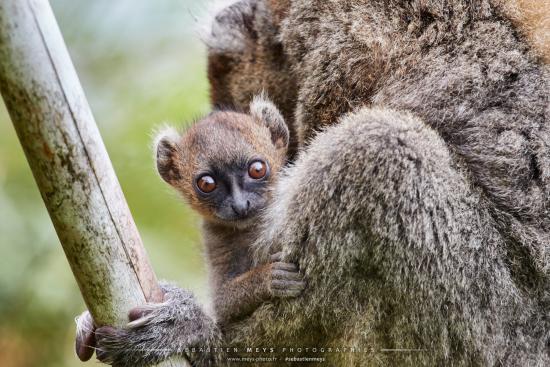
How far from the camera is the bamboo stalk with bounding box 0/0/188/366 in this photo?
4.22m

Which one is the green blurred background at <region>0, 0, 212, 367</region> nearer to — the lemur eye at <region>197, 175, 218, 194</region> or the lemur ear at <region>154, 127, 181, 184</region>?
the lemur ear at <region>154, 127, 181, 184</region>

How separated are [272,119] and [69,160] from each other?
2.77 meters

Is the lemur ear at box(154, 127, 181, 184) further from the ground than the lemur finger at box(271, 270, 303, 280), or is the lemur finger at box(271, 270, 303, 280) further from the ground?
the lemur ear at box(154, 127, 181, 184)

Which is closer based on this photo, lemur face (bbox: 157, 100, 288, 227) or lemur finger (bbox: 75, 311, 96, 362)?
lemur finger (bbox: 75, 311, 96, 362)

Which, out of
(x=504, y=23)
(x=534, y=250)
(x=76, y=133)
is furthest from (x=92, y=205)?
(x=504, y=23)

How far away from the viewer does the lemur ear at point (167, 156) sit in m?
6.97

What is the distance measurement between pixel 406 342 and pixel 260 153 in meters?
2.22

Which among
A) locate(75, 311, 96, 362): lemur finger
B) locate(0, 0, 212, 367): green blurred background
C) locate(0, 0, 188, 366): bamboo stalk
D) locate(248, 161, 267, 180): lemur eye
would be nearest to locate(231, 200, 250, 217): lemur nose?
locate(248, 161, 267, 180): lemur eye

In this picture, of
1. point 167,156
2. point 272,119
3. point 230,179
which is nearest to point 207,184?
point 230,179

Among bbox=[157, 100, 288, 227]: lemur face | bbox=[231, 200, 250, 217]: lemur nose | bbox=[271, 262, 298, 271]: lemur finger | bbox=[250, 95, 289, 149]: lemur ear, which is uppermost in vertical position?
bbox=[250, 95, 289, 149]: lemur ear

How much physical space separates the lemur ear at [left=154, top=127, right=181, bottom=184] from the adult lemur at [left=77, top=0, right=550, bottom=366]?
1.44 m

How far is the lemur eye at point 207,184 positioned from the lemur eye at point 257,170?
34 cm

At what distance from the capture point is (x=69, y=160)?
445 cm

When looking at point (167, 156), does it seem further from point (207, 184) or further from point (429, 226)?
point (429, 226)
